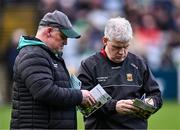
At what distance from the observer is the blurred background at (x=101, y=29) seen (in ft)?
76.7

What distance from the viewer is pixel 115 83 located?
9445 mm

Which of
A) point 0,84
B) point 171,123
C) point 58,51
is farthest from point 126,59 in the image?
point 0,84

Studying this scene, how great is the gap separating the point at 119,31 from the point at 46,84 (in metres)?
1.15

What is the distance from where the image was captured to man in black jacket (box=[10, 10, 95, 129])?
28.3 ft

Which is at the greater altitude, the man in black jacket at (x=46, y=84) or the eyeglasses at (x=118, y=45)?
the eyeglasses at (x=118, y=45)

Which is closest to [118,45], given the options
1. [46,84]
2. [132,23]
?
[46,84]

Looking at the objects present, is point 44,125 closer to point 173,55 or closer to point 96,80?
point 96,80

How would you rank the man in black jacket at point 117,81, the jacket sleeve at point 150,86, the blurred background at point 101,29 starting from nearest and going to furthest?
the man in black jacket at point 117,81 → the jacket sleeve at point 150,86 → the blurred background at point 101,29

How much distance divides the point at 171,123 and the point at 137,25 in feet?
23.8

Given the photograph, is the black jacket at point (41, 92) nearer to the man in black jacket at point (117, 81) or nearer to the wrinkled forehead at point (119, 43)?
the man in black jacket at point (117, 81)

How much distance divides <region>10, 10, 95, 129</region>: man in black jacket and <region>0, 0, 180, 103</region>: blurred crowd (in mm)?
13955

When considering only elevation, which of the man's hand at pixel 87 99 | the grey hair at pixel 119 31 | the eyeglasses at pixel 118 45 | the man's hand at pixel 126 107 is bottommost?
the man's hand at pixel 126 107

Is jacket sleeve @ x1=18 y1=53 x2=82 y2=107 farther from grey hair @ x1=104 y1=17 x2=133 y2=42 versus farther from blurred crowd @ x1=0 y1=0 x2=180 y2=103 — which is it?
blurred crowd @ x1=0 y1=0 x2=180 y2=103

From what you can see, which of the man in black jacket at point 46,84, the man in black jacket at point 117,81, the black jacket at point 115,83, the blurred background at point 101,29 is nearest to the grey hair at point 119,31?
the man in black jacket at point 117,81
